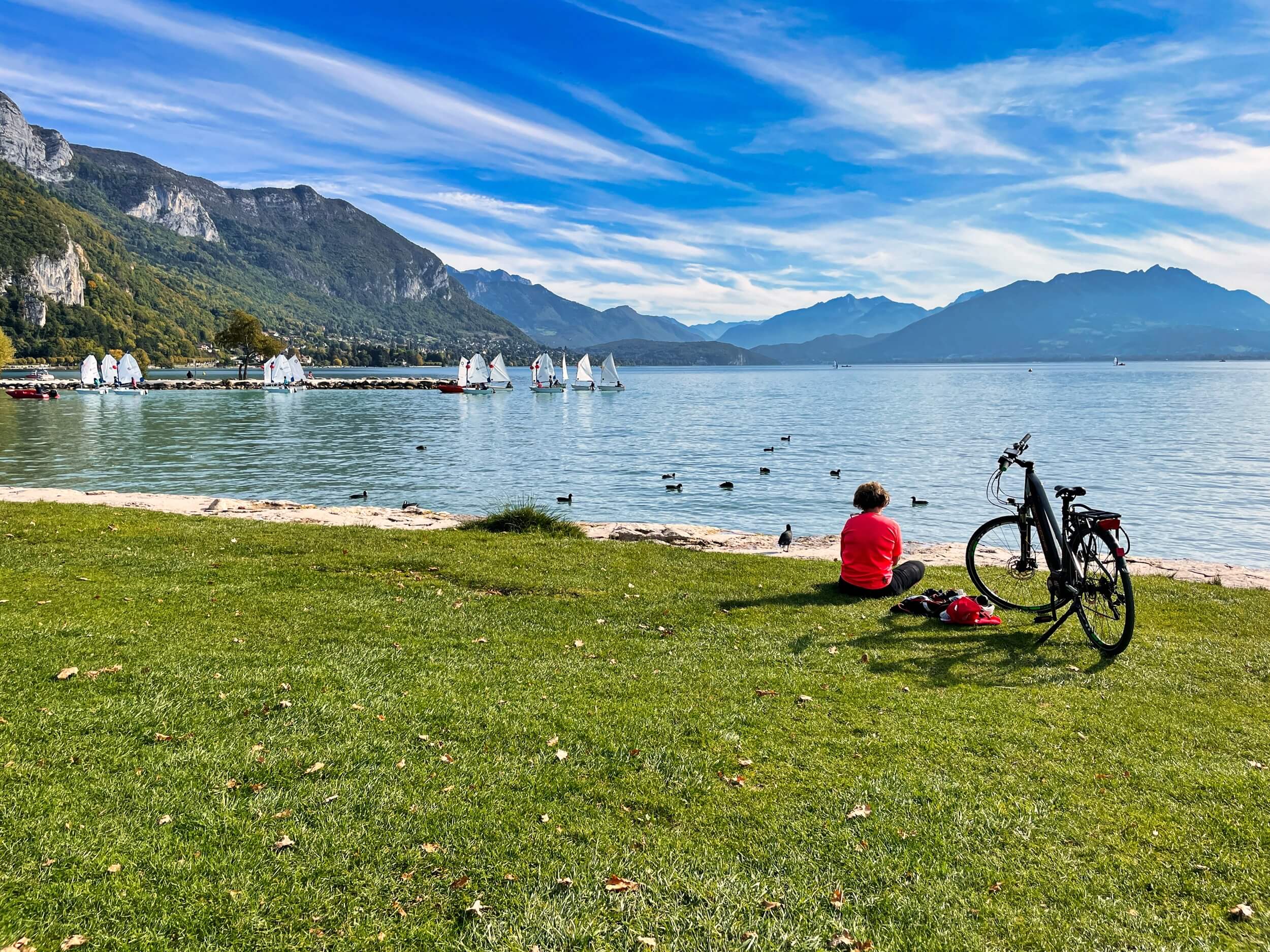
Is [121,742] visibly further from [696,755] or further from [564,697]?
[696,755]

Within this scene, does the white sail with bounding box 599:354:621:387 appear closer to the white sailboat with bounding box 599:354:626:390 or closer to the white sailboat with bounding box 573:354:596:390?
the white sailboat with bounding box 599:354:626:390

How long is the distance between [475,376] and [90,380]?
59.6m

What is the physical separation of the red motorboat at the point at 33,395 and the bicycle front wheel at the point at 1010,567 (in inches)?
4449

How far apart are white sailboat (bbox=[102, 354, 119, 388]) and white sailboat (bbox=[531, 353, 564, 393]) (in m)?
67.0

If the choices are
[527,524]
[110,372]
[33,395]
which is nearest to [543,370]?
[110,372]

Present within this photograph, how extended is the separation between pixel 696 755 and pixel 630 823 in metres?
1.08

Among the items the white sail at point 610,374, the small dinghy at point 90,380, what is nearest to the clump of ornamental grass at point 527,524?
the small dinghy at point 90,380

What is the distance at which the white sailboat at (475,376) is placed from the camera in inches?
5418

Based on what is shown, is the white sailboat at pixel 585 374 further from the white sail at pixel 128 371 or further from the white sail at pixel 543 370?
the white sail at pixel 128 371

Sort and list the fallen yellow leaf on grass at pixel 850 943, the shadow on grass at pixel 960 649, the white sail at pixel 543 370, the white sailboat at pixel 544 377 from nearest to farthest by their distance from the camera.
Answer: the fallen yellow leaf on grass at pixel 850 943 < the shadow on grass at pixel 960 649 < the white sail at pixel 543 370 < the white sailboat at pixel 544 377

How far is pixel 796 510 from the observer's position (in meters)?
30.6

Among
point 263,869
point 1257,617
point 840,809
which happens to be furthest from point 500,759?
point 1257,617

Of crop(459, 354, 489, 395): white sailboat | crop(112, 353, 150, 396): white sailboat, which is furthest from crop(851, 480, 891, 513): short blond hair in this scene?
crop(459, 354, 489, 395): white sailboat

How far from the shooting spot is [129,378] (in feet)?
370
